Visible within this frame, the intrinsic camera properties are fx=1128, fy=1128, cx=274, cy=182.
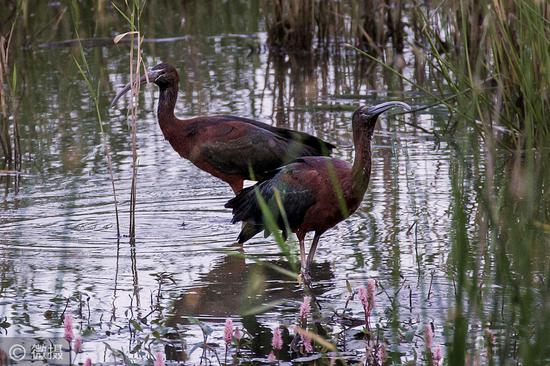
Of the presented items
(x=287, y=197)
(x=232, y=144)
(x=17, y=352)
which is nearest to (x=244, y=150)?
(x=232, y=144)

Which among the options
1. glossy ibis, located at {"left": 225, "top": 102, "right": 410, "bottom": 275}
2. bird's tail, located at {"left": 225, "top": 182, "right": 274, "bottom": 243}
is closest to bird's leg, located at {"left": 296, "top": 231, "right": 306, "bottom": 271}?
glossy ibis, located at {"left": 225, "top": 102, "right": 410, "bottom": 275}

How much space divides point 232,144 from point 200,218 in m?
0.50

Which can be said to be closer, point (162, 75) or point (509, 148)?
point (162, 75)

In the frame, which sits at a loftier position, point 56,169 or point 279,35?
point 279,35

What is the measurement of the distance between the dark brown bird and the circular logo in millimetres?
2568

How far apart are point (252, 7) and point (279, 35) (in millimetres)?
2146

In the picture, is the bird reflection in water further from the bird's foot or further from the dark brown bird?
the dark brown bird

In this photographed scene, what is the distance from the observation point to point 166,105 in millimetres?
6926

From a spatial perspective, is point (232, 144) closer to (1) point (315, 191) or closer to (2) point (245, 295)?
(1) point (315, 191)

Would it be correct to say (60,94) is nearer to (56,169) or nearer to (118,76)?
(118,76)

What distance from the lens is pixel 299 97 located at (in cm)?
988

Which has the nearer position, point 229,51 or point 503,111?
point 503,111

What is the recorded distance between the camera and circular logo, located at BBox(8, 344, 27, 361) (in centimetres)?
→ 429

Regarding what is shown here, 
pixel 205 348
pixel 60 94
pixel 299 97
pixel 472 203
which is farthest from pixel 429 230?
pixel 60 94
